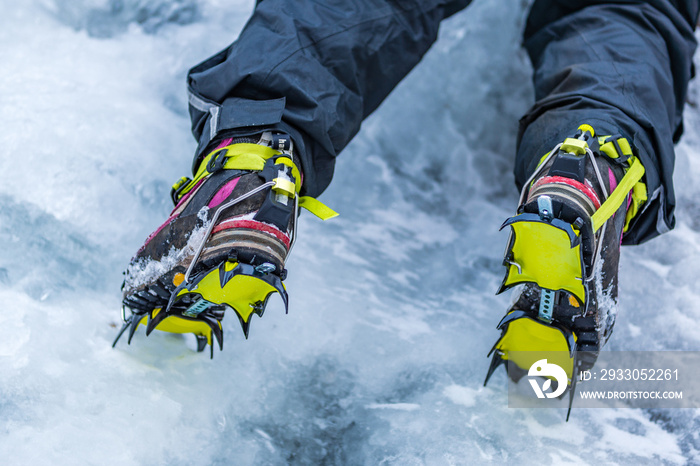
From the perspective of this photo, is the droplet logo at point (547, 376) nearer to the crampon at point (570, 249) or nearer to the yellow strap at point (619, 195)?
the crampon at point (570, 249)

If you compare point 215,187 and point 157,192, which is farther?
point 157,192

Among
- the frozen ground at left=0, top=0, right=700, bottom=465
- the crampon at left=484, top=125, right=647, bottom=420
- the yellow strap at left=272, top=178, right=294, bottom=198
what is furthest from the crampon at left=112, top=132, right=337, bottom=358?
the crampon at left=484, top=125, right=647, bottom=420

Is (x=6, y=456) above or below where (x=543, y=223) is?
below

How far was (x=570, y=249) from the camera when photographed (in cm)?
109

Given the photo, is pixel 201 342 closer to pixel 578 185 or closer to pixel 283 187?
pixel 283 187

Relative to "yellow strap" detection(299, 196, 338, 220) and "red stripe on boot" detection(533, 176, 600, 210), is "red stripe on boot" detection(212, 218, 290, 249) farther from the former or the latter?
"red stripe on boot" detection(533, 176, 600, 210)

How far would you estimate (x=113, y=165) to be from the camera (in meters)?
1.71

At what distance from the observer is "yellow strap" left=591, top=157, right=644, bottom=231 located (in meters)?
1.12

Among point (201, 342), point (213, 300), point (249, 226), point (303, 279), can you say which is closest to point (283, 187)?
point (249, 226)

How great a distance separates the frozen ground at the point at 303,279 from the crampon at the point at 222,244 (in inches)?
6.1

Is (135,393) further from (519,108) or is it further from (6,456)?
(519,108)

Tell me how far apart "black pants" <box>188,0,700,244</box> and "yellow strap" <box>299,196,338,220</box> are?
0.06m

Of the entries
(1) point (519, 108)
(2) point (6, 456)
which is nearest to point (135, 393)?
(2) point (6, 456)

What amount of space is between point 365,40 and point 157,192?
0.69 metres
